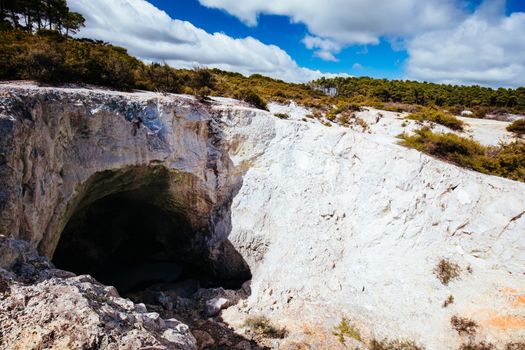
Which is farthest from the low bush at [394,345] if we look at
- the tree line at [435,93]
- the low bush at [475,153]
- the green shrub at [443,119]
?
the tree line at [435,93]

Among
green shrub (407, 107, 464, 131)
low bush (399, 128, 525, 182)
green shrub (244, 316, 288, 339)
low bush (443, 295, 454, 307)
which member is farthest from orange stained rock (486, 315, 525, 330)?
green shrub (407, 107, 464, 131)

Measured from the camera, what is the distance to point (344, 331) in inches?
395

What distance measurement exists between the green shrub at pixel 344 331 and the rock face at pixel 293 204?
0.20m

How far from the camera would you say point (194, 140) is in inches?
552

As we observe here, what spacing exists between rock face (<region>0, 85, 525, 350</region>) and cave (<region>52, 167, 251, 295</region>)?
15 centimetres

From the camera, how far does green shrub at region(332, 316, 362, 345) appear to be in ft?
32.2

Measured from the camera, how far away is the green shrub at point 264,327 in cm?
1023

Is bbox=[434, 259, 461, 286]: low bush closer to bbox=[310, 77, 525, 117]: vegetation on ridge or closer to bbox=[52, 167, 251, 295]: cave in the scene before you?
bbox=[52, 167, 251, 295]: cave

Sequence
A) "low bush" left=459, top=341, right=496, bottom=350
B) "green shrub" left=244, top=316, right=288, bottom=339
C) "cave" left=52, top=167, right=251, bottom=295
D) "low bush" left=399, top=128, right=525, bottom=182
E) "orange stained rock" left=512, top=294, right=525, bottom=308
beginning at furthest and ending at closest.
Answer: "cave" left=52, top=167, right=251, bottom=295 < "low bush" left=399, top=128, right=525, bottom=182 < "green shrub" left=244, top=316, right=288, bottom=339 < "orange stained rock" left=512, top=294, right=525, bottom=308 < "low bush" left=459, top=341, right=496, bottom=350

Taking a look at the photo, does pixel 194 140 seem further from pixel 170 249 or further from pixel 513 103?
pixel 513 103

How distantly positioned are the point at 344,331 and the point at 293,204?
5.52m

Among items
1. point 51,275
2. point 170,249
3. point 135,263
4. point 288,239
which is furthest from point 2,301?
point 135,263

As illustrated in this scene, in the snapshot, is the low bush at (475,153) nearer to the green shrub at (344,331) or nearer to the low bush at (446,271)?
the low bush at (446,271)

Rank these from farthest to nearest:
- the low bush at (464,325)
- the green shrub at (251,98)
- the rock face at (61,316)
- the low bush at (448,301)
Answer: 1. the green shrub at (251,98)
2. the low bush at (448,301)
3. the low bush at (464,325)
4. the rock face at (61,316)
